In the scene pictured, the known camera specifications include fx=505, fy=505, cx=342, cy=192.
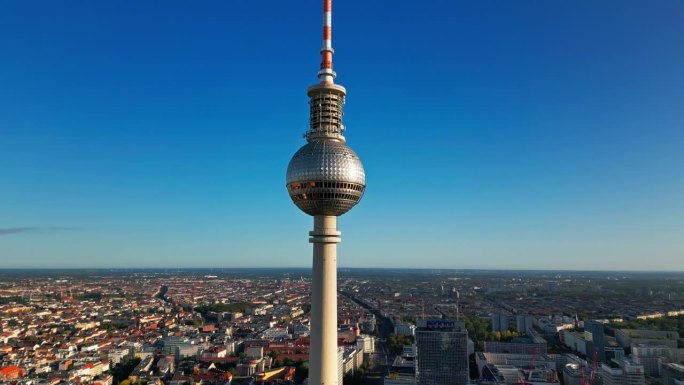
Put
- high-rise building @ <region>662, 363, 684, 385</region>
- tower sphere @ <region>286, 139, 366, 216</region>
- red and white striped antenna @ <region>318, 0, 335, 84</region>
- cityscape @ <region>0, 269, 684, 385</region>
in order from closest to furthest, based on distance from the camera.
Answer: tower sphere @ <region>286, 139, 366, 216</region>, red and white striped antenna @ <region>318, 0, 335, 84</region>, high-rise building @ <region>662, 363, 684, 385</region>, cityscape @ <region>0, 269, 684, 385</region>

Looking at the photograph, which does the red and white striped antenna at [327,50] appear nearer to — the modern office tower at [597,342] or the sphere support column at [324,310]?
the sphere support column at [324,310]

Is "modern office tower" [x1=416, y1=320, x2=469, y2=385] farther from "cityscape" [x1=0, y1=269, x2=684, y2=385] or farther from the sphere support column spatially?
the sphere support column

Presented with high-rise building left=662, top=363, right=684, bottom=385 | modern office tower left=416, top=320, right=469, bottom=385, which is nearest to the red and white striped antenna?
modern office tower left=416, top=320, right=469, bottom=385

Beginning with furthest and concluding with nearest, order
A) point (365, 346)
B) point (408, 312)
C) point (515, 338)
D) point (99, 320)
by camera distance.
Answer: point (408, 312), point (99, 320), point (515, 338), point (365, 346)

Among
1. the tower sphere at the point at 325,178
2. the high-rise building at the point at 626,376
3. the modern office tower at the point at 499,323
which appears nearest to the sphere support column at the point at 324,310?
the tower sphere at the point at 325,178

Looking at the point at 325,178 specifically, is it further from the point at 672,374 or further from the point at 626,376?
the point at 672,374

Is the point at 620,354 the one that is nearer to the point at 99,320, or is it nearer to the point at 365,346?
the point at 365,346

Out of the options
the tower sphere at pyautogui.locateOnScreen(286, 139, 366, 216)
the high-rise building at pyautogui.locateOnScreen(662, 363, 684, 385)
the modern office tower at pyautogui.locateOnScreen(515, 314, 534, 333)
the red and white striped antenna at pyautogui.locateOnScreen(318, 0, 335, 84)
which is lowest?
the high-rise building at pyautogui.locateOnScreen(662, 363, 684, 385)

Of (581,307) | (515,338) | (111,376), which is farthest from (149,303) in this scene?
(581,307)
